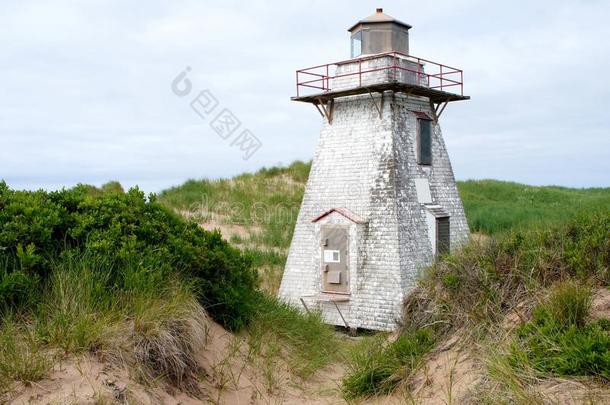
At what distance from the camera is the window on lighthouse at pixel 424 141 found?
56.6 ft

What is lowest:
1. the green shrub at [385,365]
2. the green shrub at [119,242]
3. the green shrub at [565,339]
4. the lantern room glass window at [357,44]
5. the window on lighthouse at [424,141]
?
the green shrub at [385,365]

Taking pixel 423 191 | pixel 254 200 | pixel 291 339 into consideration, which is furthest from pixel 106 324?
pixel 254 200

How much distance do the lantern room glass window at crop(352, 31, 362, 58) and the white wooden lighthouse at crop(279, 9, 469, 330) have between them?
32 mm

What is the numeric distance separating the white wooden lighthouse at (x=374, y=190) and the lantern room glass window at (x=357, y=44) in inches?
1.3

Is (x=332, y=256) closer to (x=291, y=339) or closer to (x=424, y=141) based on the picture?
(x=424, y=141)

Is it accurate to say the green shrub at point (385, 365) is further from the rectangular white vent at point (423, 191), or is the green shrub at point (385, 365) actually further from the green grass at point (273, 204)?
the green grass at point (273, 204)

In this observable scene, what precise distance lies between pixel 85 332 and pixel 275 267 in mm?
17051

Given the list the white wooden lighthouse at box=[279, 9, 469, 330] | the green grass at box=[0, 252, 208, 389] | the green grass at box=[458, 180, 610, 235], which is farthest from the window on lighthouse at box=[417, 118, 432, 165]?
the green grass at box=[458, 180, 610, 235]

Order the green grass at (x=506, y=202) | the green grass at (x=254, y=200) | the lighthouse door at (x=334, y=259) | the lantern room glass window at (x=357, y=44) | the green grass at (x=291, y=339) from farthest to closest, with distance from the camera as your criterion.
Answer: the green grass at (x=506, y=202) → the green grass at (x=254, y=200) → the lantern room glass window at (x=357, y=44) → the lighthouse door at (x=334, y=259) → the green grass at (x=291, y=339)

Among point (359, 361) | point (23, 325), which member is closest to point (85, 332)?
point (23, 325)

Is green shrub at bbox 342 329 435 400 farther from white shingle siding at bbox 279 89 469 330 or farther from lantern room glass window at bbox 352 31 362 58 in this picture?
lantern room glass window at bbox 352 31 362 58

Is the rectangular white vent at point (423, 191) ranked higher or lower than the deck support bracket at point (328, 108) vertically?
lower

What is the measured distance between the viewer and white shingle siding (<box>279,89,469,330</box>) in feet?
52.0

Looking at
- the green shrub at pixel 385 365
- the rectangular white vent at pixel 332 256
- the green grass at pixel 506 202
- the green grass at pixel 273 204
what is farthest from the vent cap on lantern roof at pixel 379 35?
the green grass at pixel 506 202
